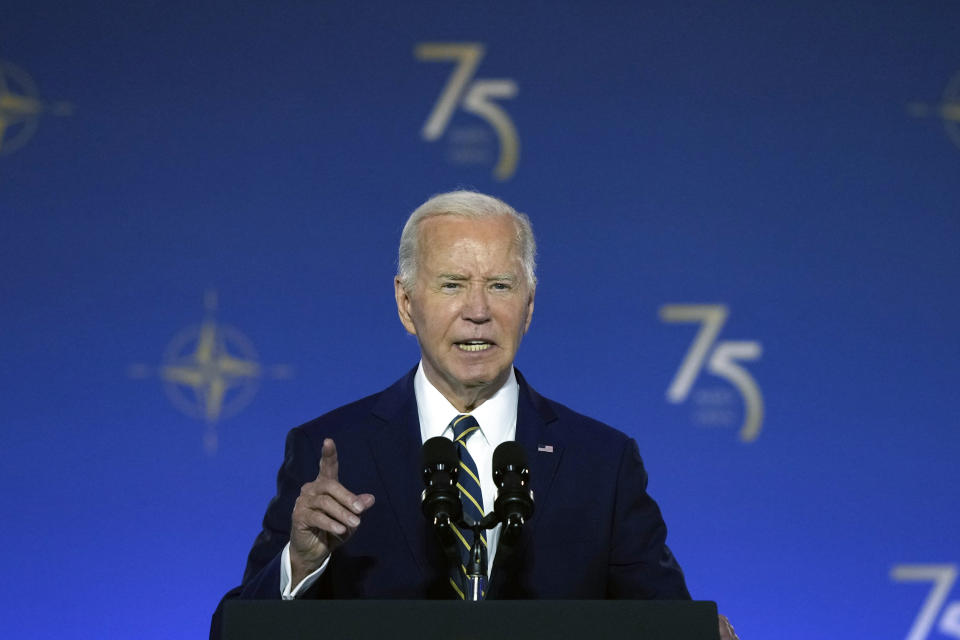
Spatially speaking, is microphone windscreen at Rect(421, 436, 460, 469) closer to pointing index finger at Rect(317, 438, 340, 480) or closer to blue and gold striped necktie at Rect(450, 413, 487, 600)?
pointing index finger at Rect(317, 438, 340, 480)

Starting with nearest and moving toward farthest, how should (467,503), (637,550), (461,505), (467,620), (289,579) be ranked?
(467,620) < (461,505) < (289,579) < (467,503) < (637,550)

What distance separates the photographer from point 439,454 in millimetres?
1354

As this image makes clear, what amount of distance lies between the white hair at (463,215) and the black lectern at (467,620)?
2.51ft

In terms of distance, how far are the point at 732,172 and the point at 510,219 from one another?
61.4 inches

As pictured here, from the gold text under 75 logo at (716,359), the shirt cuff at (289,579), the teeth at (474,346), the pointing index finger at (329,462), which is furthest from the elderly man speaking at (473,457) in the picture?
the gold text under 75 logo at (716,359)

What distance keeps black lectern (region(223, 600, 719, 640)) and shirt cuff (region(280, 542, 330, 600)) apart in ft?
1.01

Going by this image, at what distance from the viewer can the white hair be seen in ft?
6.01

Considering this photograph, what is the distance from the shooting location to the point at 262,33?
10.5 ft

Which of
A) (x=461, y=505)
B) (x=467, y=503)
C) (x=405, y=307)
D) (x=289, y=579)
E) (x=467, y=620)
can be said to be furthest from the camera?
(x=405, y=307)

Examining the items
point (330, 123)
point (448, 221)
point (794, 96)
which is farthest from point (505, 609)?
point (794, 96)

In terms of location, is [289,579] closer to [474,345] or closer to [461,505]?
[461,505]

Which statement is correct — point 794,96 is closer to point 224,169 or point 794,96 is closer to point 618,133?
point 618,133

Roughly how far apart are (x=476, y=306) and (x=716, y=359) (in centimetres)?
150

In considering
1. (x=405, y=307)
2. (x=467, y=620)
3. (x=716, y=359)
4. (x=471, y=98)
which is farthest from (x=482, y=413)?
(x=471, y=98)
